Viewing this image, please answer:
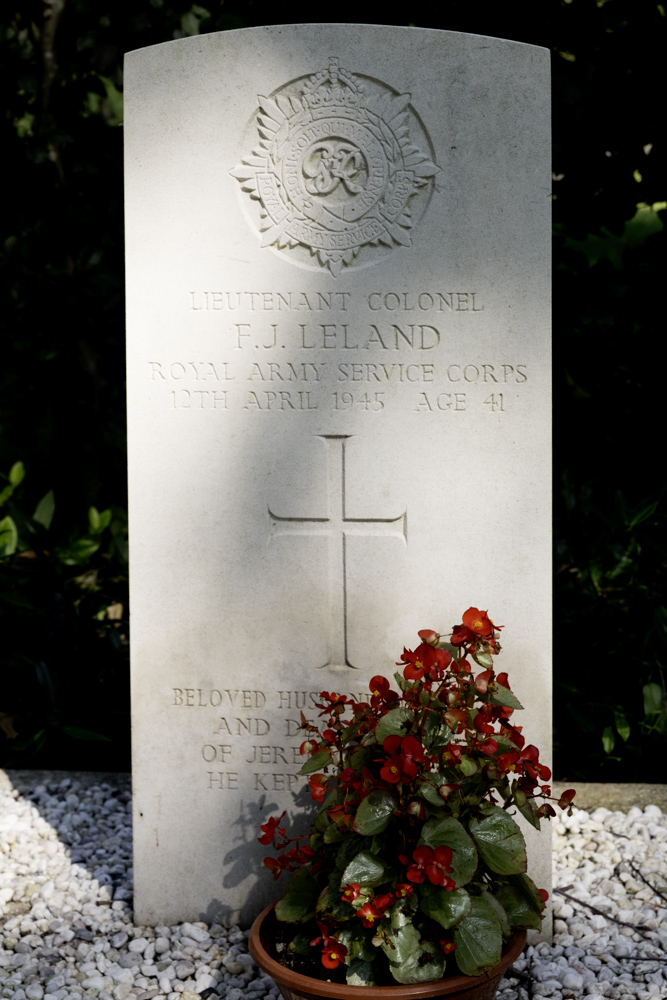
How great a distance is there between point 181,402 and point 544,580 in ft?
3.16

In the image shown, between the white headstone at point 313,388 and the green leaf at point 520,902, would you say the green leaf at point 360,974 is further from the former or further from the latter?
the white headstone at point 313,388

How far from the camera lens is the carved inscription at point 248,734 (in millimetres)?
2318

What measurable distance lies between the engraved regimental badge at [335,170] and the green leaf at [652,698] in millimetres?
1722

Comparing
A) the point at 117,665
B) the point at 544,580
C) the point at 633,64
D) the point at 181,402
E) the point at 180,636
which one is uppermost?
the point at 633,64

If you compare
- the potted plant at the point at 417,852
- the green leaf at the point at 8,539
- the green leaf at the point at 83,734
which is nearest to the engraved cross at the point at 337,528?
the potted plant at the point at 417,852

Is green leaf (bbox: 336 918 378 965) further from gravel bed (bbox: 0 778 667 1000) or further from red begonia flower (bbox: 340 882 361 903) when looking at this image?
gravel bed (bbox: 0 778 667 1000)

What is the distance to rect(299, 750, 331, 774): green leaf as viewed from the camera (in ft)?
6.66

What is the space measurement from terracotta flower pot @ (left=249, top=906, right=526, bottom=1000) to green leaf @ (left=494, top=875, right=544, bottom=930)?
→ 0.11 ft

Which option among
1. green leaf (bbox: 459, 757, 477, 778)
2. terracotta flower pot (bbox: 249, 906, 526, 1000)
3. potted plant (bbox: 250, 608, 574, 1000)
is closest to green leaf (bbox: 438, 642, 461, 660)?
potted plant (bbox: 250, 608, 574, 1000)

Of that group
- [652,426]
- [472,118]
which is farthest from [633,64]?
[472,118]

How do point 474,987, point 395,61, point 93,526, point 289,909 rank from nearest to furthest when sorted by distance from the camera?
point 474,987 → point 289,909 → point 395,61 → point 93,526

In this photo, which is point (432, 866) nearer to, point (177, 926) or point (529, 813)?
point (529, 813)

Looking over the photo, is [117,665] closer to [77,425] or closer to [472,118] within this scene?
[77,425]

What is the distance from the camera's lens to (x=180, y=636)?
7.61 feet
